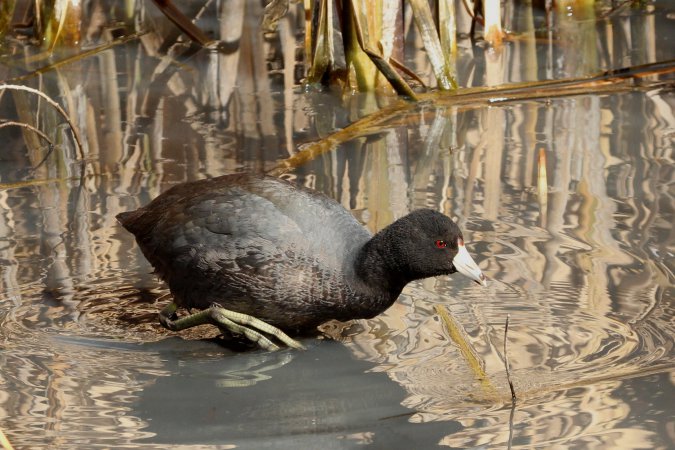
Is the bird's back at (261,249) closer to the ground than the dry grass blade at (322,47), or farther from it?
closer to the ground

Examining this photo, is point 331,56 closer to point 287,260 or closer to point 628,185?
point 628,185

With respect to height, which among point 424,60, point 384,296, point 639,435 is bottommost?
point 639,435

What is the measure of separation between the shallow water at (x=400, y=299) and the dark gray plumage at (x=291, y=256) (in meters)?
0.16

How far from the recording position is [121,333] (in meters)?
3.98

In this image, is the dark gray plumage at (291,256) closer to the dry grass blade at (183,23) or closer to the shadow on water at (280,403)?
the shadow on water at (280,403)

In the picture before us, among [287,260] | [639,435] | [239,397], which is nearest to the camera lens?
[639,435]

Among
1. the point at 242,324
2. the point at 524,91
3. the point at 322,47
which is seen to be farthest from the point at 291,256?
the point at 524,91

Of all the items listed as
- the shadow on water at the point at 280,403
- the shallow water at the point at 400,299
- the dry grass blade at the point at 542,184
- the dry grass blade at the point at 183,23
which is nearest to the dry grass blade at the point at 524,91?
the shallow water at the point at 400,299

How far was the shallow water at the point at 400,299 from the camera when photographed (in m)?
3.26

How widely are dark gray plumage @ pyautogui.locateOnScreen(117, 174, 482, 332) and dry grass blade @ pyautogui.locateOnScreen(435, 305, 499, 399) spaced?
176 millimetres

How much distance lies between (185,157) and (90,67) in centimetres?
189

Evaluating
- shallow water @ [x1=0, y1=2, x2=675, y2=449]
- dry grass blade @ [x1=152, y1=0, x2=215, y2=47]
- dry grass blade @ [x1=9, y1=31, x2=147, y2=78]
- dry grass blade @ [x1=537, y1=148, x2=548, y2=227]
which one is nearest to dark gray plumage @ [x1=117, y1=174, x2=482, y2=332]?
shallow water @ [x1=0, y1=2, x2=675, y2=449]

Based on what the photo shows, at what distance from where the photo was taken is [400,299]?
4.18 metres

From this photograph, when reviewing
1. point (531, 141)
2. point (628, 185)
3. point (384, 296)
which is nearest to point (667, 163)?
point (628, 185)
